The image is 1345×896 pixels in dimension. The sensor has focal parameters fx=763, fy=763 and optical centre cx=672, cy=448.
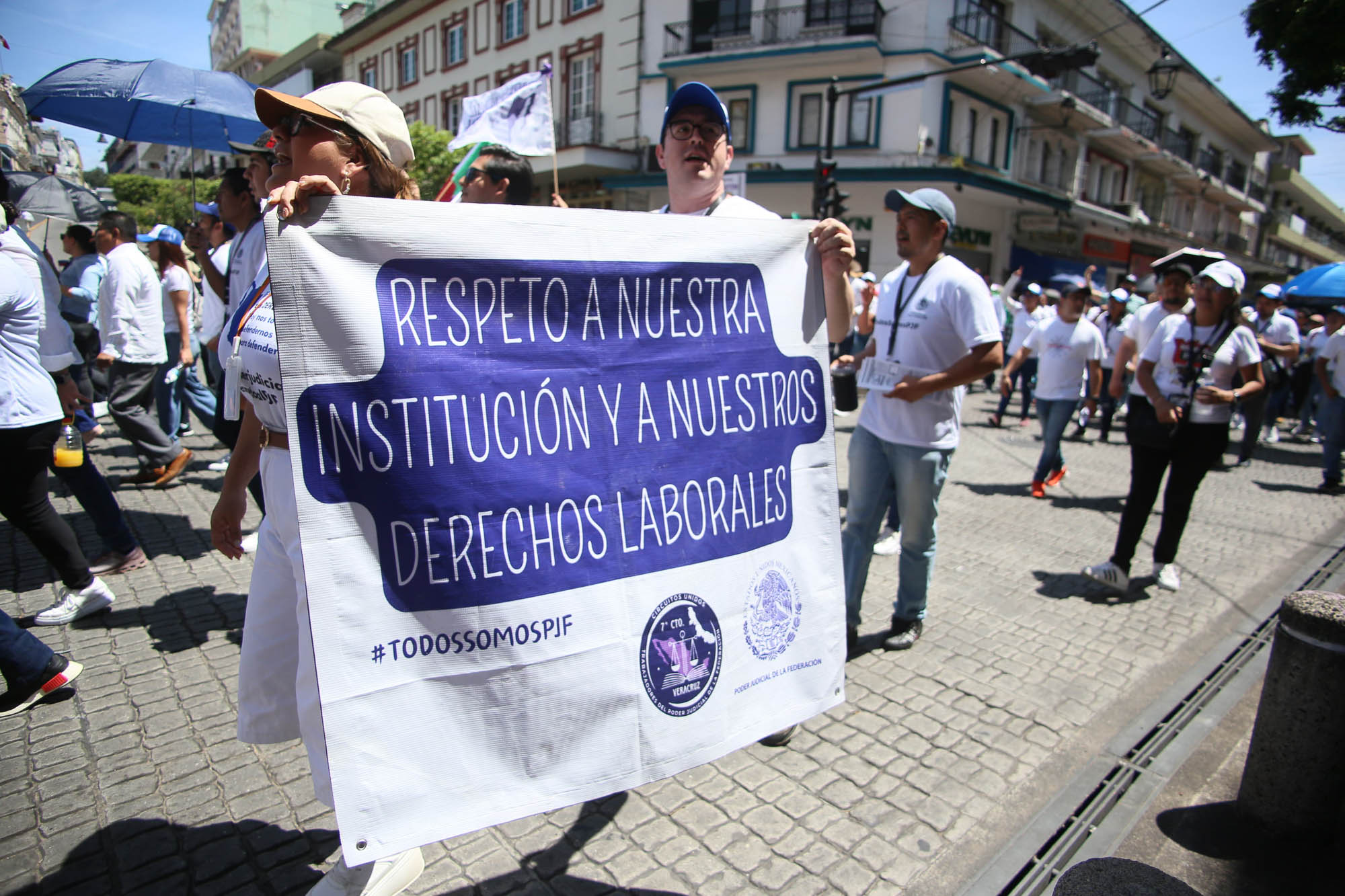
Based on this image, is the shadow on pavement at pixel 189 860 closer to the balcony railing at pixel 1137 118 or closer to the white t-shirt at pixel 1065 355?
the white t-shirt at pixel 1065 355

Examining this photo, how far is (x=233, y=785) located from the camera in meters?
2.63

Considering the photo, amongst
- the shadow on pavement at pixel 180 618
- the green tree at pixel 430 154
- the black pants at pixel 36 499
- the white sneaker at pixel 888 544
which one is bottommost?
the shadow on pavement at pixel 180 618

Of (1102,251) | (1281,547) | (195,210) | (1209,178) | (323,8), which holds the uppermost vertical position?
(323,8)

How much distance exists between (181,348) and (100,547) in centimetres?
236

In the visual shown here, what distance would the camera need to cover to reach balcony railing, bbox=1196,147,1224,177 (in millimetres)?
38500

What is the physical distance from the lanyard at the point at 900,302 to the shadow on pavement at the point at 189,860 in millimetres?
3032

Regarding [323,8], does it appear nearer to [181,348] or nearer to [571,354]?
[181,348]

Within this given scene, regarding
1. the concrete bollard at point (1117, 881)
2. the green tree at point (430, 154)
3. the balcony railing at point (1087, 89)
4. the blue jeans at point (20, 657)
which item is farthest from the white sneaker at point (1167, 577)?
the balcony railing at point (1087, 89)

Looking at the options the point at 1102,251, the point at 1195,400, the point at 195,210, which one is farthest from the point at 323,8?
the point at 1195,400

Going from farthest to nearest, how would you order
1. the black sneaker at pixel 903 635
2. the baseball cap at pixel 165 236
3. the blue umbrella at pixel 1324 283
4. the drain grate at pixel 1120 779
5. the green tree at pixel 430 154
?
the green tree at pixel 430 154
the blue umbrella at pixel 1324 283
the baseball cap at pixel 165 236
the black sneaker at pixel 903 635
the drain grate at pixel 1120 779


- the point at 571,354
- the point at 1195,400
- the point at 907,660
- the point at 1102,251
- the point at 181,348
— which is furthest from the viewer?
the point at 1102,251

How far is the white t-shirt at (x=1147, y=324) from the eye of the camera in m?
4.99

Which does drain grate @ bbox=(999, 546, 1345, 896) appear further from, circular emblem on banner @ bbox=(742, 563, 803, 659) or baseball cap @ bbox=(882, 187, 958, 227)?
baseball cap @ bbox=(882, 187, 958, 227)

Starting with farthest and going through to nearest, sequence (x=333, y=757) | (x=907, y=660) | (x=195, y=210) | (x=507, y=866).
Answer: (x=195, y=210) → (x=907, y=660) → (x=507, y=866) → (x=333, y=757)
